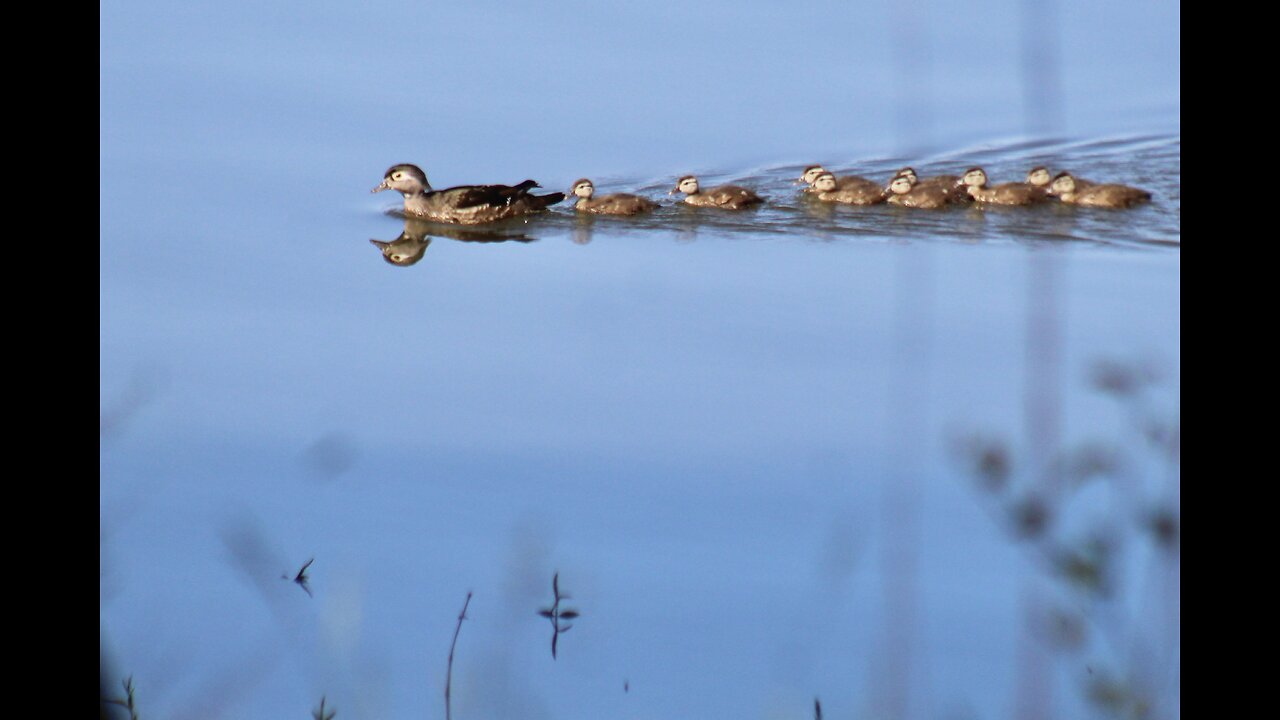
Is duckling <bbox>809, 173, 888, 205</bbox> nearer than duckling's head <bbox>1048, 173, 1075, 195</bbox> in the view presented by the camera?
No

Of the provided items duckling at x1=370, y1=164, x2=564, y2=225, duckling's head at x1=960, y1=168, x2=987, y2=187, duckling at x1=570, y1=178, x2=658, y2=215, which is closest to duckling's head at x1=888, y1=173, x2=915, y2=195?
duckling's head at x1=960, y1=168, x2=987, y2=187

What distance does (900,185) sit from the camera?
6.76 m

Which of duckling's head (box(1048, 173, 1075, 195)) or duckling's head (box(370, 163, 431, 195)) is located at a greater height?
duckling's head (box(370, 163, 431, 195))

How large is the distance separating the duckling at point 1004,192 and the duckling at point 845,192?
14.8 inches

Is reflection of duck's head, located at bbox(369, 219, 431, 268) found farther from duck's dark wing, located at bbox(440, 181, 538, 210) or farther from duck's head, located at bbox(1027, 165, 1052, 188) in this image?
duck's head, located at bbox(1027, 165, 1052, 188)

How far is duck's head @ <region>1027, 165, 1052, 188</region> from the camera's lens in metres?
6.67

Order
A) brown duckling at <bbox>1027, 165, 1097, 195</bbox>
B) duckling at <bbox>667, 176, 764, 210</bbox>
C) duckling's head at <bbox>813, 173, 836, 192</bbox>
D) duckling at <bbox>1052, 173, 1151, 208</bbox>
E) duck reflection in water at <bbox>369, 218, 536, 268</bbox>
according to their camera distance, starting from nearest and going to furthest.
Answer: duck reflection in water at <bbox>369, 218, 536, 268</bbox>
duckling at <bbox>1052, 173, 1151, 208</bbox>
brown duckling at <bbox>1027, 165, 1097, 195</bbox>
duckling at <bbox>667, 176, 764, 210</bbox>
duckling's head at <bbox>813, 173, 836, 192</bbox>

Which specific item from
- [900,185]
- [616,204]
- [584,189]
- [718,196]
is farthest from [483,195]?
[900,185]

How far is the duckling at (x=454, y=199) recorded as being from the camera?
6.56 meters

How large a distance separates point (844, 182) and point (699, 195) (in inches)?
26.0
